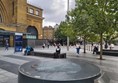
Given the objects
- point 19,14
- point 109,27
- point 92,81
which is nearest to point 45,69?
point 92,81

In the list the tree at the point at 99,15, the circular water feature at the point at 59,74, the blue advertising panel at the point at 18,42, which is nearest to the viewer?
the circular water feature at the point at 59,74

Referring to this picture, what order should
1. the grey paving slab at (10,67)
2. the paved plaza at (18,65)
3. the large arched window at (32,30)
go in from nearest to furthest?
the paved plaza at (18,65) < the grey paving slab at (10,67) < the large arched window at (32,30)

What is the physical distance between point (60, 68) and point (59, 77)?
0.73 meters

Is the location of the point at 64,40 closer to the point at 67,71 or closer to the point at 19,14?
the point at 19,14

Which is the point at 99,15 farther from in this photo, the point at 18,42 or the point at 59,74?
the point at 18,42

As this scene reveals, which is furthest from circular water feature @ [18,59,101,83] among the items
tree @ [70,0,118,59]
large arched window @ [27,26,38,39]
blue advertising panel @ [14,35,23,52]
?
large arched window @ [27,26,38,39]

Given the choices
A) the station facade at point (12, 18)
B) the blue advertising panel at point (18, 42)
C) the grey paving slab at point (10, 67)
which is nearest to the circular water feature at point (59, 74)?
the grey paving slab at point (10, 67)

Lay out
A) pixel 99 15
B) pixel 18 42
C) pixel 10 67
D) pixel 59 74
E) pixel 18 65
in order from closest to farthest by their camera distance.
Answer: pixel 59 74 → pixel 10 67 → pixel 18 65 → pixel 99 15 → pixel 18 42

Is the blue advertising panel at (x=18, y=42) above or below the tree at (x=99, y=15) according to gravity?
below

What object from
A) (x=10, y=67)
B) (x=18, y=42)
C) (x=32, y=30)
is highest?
(x=32, y=30)

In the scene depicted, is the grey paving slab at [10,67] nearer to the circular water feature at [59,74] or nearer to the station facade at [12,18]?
the circular water feature at [59,74]

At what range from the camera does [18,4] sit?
40688mm

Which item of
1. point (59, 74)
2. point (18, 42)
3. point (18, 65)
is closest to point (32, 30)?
point (18, 42)

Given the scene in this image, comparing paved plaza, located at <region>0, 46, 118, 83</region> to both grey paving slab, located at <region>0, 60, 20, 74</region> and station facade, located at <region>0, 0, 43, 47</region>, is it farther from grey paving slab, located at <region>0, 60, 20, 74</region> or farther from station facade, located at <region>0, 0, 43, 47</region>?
station facade, located at <region>0, 0, 43, 47</region>
